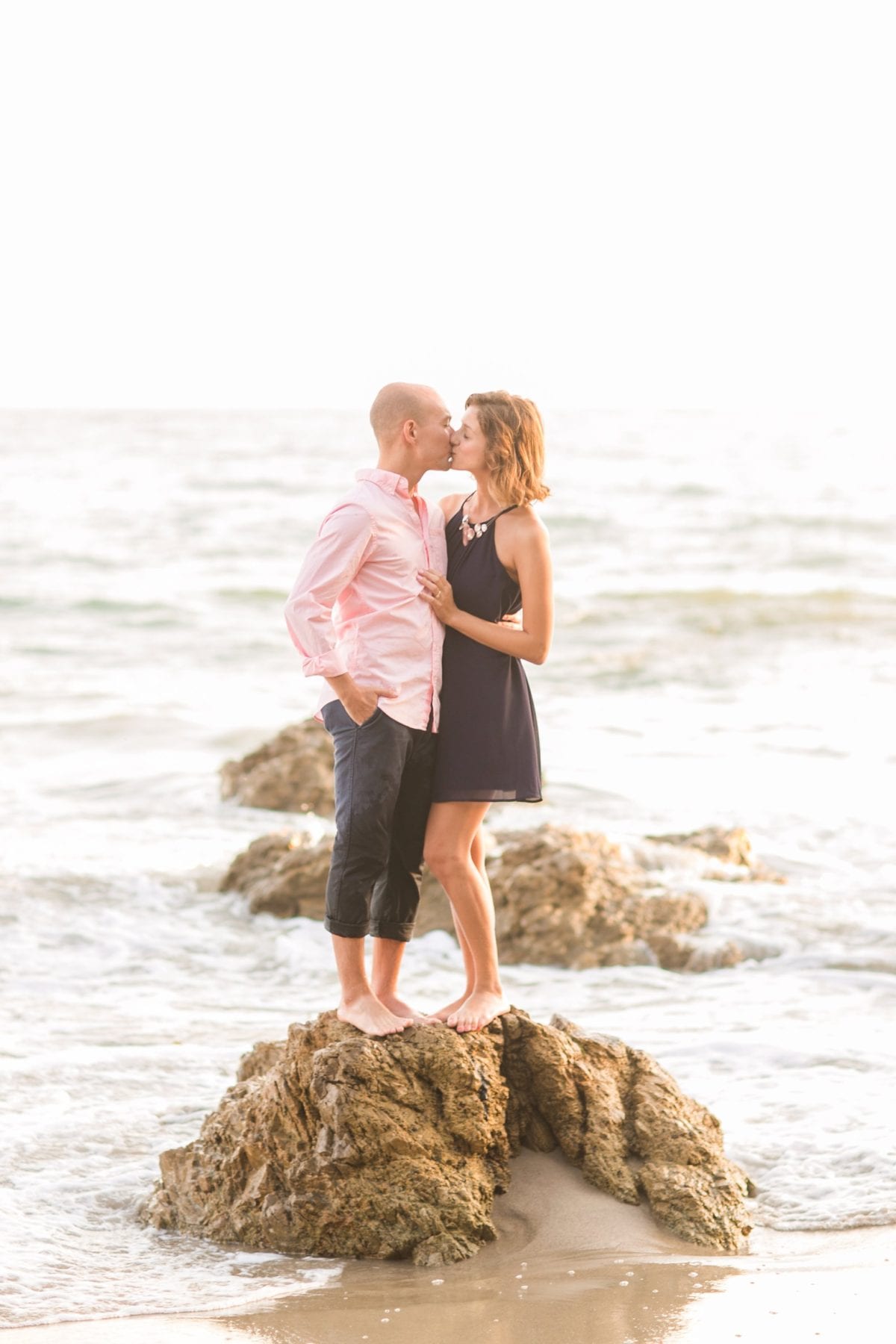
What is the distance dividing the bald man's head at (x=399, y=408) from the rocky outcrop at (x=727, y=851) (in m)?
4.37

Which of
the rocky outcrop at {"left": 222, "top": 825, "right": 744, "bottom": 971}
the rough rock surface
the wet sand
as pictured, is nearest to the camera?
the wet sand

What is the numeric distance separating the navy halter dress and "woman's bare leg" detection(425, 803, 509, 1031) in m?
0.06

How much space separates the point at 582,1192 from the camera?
379cm

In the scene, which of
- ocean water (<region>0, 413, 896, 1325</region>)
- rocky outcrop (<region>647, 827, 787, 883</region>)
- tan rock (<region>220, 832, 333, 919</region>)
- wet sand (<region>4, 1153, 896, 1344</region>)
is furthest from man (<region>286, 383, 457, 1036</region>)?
rocky outcrop (<region>647, 827, 787, 883</region>)

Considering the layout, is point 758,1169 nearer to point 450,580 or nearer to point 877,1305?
point 877,1305

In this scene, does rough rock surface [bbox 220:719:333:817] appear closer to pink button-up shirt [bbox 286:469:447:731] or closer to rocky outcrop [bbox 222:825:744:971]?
rocky outcrop [bbox 222:825:744:971]

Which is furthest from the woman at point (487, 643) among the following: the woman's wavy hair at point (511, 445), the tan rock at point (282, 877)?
the tan rock at point (282, 877)

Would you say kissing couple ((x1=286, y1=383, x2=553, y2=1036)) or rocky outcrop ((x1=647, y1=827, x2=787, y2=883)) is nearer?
kissing couple ((x1=286, y1=383, x2=553, y2=1036))

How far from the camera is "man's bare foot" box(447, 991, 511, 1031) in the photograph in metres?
3.84

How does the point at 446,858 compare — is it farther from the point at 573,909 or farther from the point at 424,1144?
the point at 573,909

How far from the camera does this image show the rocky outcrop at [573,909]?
6578mm

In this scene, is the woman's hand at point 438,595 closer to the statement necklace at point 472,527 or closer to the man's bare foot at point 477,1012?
the statement necklace at point 472,527

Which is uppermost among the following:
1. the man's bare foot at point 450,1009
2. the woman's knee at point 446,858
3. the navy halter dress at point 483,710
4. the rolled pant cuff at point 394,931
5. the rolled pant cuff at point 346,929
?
the navy halter dress at point 483,710

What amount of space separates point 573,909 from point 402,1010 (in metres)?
2.88
